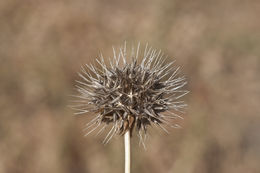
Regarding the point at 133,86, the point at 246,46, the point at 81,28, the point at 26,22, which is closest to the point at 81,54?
the point at 81,28

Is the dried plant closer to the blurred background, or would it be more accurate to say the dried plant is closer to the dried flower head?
the dried flower head

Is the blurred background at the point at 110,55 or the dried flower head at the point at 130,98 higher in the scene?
the blurred background at the point at 110,55

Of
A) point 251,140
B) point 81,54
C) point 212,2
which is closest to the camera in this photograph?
point 251,140

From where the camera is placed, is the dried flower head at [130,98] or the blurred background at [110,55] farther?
the blurred background at [110,55]

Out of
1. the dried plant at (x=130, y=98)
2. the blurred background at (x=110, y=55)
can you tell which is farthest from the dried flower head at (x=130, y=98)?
the blurred background at (x=110, y=55)

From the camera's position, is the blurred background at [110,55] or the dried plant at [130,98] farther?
the blurred background at [110,55]

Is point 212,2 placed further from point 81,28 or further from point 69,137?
point 69,137

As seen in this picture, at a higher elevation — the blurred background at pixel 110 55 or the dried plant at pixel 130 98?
the blurred background at pixel 110 55

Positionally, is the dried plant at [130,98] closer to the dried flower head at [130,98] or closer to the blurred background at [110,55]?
the dried flower head at [130,98]
